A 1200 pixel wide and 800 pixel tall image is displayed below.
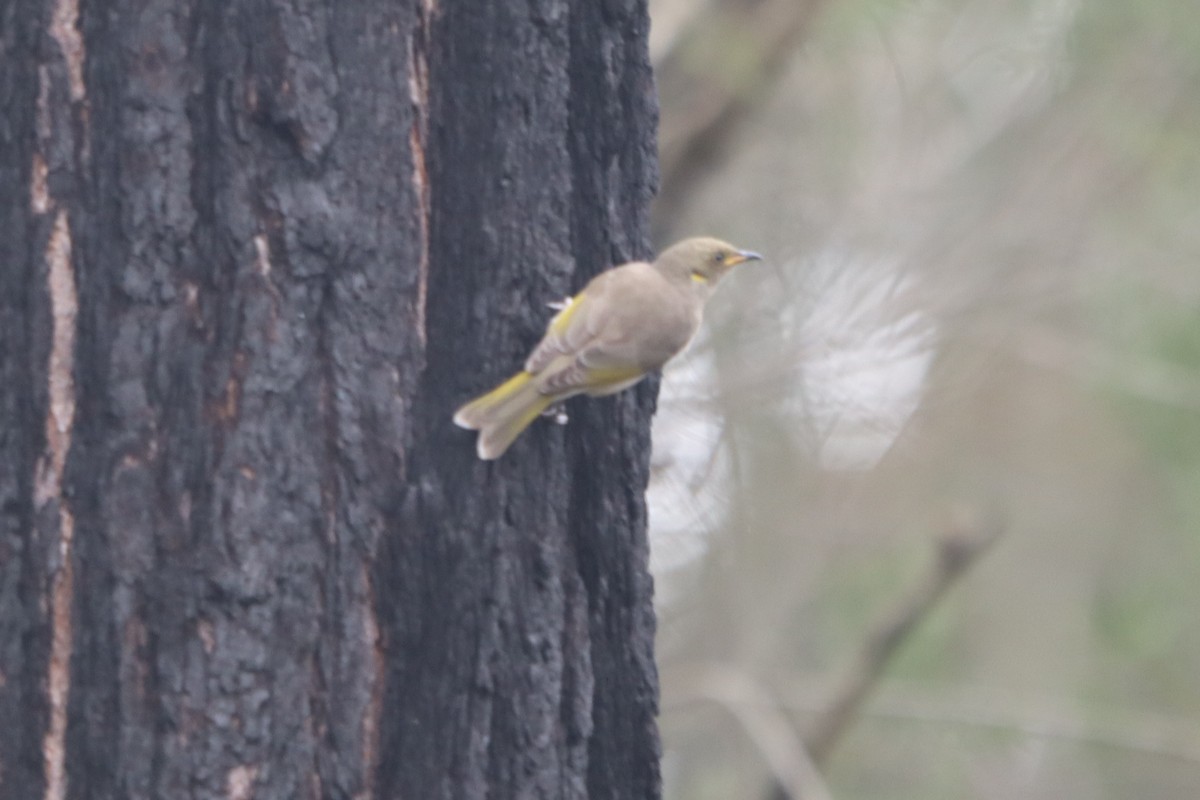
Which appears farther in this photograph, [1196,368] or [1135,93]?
[1196,368]

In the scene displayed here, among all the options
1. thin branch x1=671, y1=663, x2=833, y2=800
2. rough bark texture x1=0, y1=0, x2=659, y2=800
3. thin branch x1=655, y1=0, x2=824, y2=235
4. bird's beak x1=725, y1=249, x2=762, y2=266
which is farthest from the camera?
thin branch x1=671, y1=663, x2=833, y2=800

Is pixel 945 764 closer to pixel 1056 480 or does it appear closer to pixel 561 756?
pixel 1056 480

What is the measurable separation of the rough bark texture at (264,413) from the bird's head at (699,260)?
4.66ft

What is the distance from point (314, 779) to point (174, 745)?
0.65ft

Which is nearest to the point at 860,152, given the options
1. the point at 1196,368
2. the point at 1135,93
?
the point at 1135,93

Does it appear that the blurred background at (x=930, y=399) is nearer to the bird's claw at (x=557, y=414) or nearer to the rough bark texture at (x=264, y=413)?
the bird's claw at (x=557, y=414)

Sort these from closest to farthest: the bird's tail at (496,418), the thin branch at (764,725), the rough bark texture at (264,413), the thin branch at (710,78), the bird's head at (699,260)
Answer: the rough bark texture at (264,413), the bird's tail at (496,418), the bird's head at (699,260), the thin branch at (710,78), the thin branch at (764,725)

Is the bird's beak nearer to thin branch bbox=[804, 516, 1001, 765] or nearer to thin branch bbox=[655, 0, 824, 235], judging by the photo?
thin branch bbox=[655, 0, 824, 235]

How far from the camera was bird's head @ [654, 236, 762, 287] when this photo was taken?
414 centimetres

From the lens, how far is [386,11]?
8.66 feet

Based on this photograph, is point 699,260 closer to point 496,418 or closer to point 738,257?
point 738,257

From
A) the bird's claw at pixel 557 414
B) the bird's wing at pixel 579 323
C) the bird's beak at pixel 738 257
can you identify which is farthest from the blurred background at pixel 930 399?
the bird's claw at pixel 557 414

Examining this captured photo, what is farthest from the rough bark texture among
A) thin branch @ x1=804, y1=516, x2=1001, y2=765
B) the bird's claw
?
thin branch @ x1=804, y1=516, x2=1001, y2=765

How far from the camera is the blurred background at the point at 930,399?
21.9 feet
